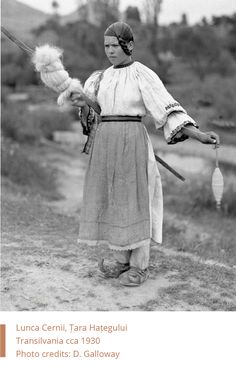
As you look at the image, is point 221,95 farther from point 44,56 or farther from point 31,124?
point 44,56

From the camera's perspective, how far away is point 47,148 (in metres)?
13.0

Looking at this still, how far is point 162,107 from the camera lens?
126 inches

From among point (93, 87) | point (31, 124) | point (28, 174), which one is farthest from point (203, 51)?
point (93, 87)

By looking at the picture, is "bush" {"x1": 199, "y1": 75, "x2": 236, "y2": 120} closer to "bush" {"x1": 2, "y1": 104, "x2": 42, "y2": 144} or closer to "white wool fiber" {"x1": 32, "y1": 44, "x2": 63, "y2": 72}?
"bush" {"x1": 2, "y1": 104, "x2": 42, "y2": 144}

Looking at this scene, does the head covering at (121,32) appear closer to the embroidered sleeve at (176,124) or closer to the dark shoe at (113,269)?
the embroidered sleeve at (176,124)

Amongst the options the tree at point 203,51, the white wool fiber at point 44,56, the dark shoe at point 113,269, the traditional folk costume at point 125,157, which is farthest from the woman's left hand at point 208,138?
the tree at point 203,51

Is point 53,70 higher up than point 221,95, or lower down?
higher up

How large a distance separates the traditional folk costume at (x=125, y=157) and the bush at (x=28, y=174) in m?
4.33

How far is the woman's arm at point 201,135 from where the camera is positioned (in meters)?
3.10

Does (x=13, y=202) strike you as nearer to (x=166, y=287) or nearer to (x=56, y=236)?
(x=56, y=236)

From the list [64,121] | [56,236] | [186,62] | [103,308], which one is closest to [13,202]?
[56,236]

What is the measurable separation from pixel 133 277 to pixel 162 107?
1.17 metres

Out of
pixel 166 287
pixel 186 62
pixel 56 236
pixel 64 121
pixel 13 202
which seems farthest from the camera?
pixel 186 62

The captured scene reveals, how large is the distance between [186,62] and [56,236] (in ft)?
80.9
